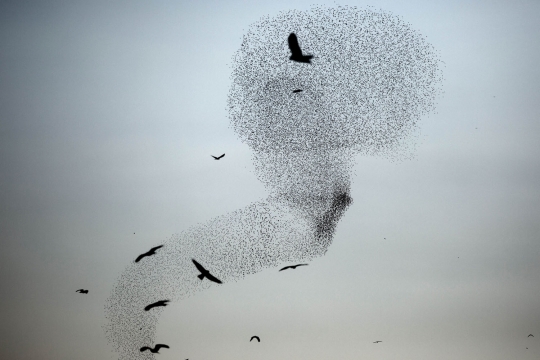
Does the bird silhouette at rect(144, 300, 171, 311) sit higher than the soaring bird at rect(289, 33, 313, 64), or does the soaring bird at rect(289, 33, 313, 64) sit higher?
the soaring bird at rect(289, 33, 313, 64)

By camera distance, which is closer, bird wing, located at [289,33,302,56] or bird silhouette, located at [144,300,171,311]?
bird wing, located at [289,33,302,56]

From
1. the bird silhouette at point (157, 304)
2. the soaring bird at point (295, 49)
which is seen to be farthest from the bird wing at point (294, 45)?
the bird silhouette at point (157, 304)

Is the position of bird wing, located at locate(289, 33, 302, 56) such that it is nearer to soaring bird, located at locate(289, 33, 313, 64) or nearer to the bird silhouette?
soaring bird, located at locate(289, 33, 313, 64)

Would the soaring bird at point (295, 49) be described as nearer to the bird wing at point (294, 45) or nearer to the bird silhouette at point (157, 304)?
the bird wing at point (294, 45)

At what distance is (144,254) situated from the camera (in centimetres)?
1903

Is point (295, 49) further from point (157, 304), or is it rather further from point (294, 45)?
point (157, 304)

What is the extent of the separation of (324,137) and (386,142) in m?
2.14

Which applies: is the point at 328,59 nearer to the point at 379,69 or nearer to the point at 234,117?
the point at 379,69

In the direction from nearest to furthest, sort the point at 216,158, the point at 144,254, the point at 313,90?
the point at 144,254
the point at 216,158
the point at 313,90

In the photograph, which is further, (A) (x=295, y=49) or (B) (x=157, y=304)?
(B) (x=157, y=304)

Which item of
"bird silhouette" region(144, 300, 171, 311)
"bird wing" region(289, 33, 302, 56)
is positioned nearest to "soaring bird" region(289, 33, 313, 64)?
"bird wing" region(289, 33, 302, 56)

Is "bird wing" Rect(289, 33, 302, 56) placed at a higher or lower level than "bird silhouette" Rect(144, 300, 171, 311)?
higher

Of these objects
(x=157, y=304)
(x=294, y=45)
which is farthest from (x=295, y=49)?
(x=157, y=304)

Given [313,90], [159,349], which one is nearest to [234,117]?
[313,90]
